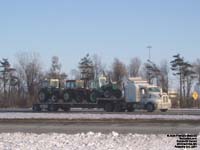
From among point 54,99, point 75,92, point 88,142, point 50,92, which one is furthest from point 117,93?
point 88,142

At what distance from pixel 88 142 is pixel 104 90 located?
3325 cm

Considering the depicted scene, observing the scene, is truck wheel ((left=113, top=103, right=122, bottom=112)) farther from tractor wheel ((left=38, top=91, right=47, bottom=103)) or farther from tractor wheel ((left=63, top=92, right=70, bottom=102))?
tractor wheel ((left=38, top=91, right=47, bottom=103))

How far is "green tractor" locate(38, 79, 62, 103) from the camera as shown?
52.4 m

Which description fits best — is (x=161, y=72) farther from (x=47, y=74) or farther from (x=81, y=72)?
(x=47, y=74)

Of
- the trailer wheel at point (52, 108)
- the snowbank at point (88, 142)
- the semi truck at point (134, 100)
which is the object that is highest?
the semi truck at point (134, 100)

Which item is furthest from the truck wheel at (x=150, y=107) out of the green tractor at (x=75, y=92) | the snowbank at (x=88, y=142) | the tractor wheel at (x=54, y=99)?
the snowbank at (x=88, y=142)

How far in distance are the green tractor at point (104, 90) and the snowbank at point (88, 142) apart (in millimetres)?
30693

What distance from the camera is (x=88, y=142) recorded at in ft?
53.7

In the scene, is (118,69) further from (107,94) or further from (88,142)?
(88,142)

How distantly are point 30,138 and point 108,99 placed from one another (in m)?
31.6

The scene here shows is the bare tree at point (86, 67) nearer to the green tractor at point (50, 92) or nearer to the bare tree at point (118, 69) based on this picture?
the bare tree at point (118, 69)

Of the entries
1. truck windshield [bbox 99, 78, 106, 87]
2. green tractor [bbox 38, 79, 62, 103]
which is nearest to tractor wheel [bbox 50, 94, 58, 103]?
green tractor [bbox 38, 79, 62, 103]

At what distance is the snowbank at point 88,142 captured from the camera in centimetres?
1477

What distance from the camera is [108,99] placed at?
49.2m
